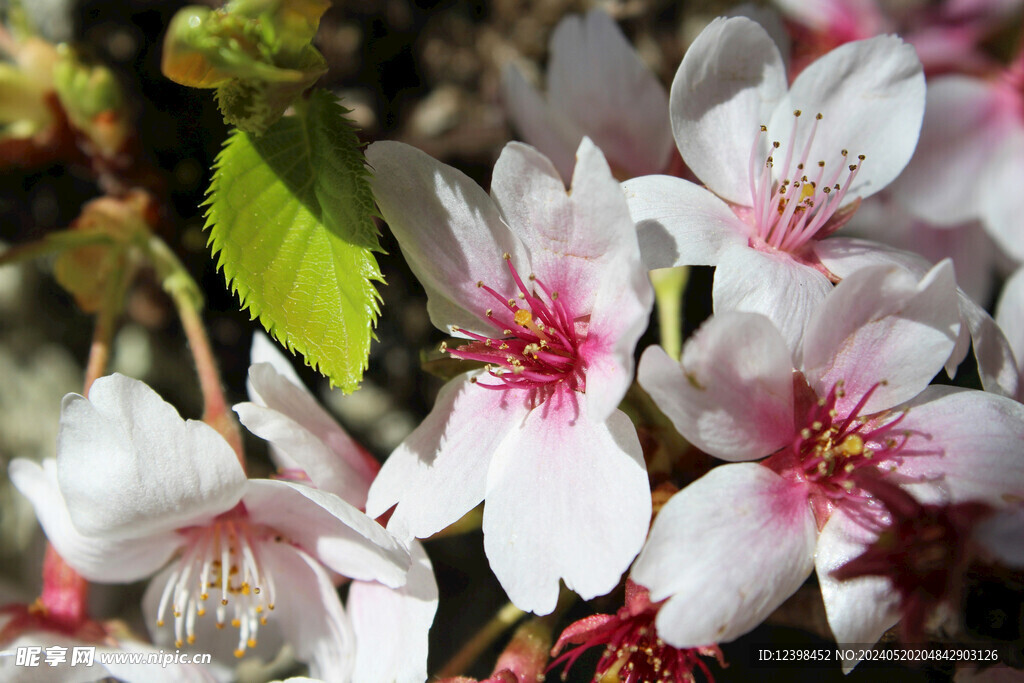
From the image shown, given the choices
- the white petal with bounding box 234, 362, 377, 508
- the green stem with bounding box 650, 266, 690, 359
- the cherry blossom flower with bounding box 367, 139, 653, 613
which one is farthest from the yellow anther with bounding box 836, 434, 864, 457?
the white petal with bounding box 234, 362, 377, 508

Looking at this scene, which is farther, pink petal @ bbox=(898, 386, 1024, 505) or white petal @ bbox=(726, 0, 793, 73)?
white petal @ bbox=(726, 0, 793, 73)

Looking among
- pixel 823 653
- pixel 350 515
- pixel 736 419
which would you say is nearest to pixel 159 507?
pixel 350 515

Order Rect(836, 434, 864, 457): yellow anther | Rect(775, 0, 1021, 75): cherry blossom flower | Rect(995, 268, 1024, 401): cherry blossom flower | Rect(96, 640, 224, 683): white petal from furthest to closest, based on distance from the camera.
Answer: Rect(775, 0, 1021, 75): cherry blossom flower, Rect(995, 268, 1024, 401): cherry blossom flower, Rect(96, 640, 224, 683): white petal, Rect(836, 434, 864, 457): yellow anther

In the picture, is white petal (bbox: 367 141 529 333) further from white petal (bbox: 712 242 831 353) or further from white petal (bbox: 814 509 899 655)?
white petal (bbox: 814 509 899 655)

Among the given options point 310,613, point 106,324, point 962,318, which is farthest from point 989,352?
point 106,324

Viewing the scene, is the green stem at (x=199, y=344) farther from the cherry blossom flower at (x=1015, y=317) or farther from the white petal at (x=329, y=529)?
the cherry blossom flower at (x=1015, y=317)

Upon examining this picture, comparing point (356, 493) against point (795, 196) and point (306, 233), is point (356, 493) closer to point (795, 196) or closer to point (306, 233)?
point (306, 233)

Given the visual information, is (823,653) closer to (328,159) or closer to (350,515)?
(350,515)
